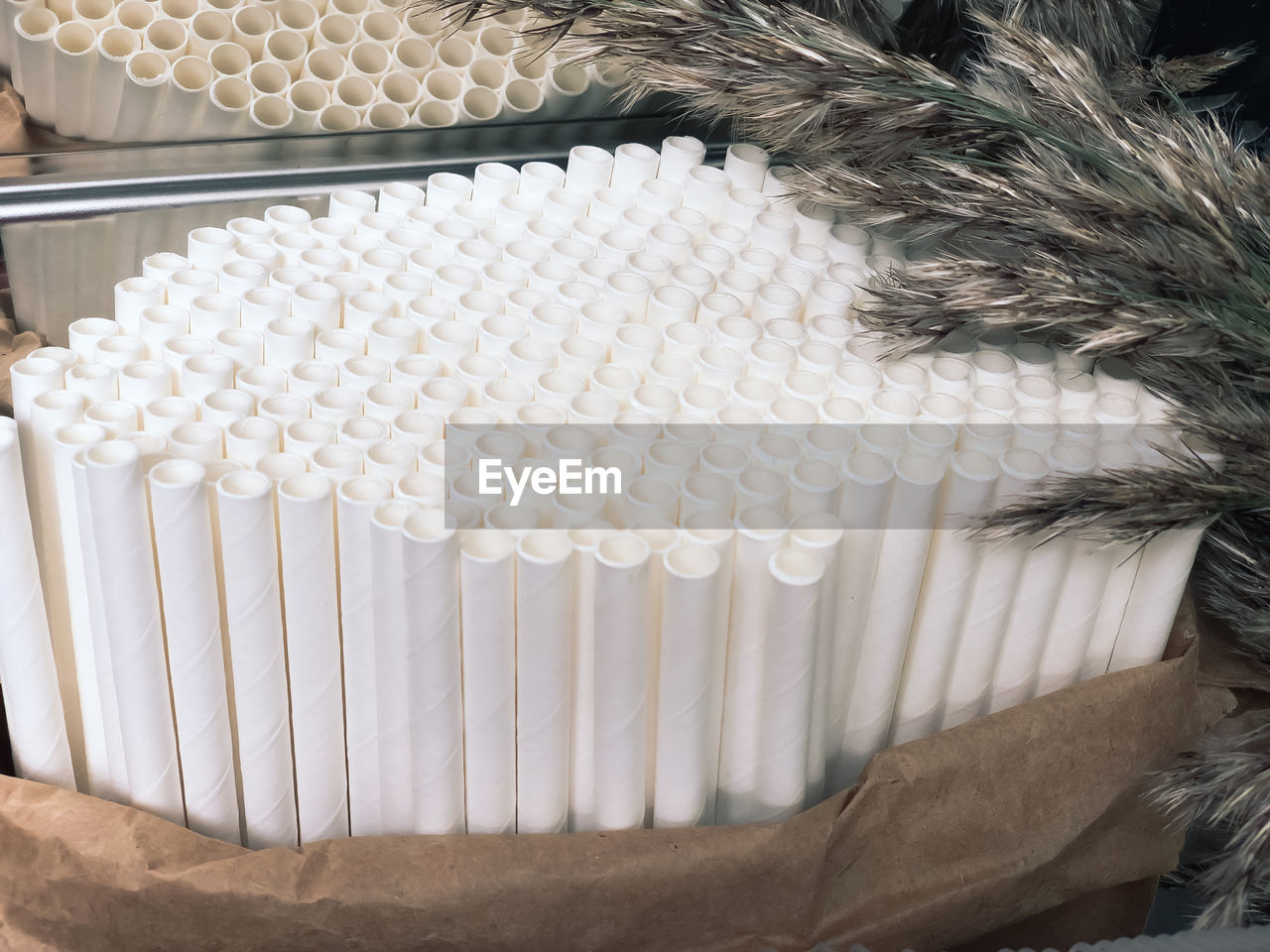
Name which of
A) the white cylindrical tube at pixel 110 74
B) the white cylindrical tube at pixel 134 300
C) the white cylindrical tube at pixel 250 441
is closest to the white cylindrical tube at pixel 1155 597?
the white cylindrical tube at pixel 250 441

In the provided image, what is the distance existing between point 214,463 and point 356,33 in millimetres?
530

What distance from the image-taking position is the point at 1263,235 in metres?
0.65

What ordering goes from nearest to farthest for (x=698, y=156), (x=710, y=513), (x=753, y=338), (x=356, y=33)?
(x=710, y=513) → (x=753, y=338) → (x=698, y=156) → (x=356, y=33)

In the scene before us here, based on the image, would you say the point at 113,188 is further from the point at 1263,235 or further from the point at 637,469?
the point at 1263,235

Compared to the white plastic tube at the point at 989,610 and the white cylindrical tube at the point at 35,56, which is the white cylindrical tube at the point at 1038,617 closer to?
the white plastic tube at the point at 989,610

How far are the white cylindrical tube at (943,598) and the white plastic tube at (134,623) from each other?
423 millimetres

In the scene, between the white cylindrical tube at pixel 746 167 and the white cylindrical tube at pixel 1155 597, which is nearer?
the white cylindrical tube at pixel 1155 597

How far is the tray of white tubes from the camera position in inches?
24.3

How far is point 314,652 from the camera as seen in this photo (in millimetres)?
649

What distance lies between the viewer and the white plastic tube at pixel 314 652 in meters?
0.61

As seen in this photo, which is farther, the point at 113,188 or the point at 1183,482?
the point at 113,188

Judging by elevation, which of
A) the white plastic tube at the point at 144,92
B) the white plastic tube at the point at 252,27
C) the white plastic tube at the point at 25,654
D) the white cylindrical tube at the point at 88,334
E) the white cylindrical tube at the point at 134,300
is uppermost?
the white plastic tube at the point at 252,27

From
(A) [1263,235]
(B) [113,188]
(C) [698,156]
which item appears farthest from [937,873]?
(B) [113,188]

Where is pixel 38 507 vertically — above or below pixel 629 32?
below
